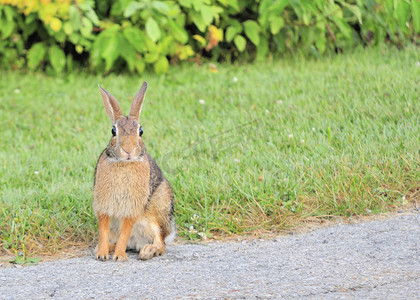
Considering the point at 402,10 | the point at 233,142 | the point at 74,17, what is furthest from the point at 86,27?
the point at 402,10

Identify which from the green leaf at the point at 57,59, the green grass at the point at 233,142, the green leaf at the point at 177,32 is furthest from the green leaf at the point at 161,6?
the green leaf at the point at 57,59

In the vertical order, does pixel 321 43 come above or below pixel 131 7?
below

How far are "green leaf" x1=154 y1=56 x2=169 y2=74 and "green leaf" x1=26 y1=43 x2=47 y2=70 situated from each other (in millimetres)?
1513

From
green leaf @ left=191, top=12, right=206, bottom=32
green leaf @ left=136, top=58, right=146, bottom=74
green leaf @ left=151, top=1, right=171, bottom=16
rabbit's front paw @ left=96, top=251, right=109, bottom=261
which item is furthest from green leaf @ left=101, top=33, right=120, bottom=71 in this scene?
rabbit's front paw @ left=96, top=251, right=109, bottom=261

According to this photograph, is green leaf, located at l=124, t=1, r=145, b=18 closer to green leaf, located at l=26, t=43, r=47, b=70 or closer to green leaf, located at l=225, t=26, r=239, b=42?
green leaf, located at l=225, t=26, r=239, b=42

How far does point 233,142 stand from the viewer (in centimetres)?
554

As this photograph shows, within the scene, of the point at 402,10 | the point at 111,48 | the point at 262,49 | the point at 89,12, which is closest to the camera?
the point at 402,10

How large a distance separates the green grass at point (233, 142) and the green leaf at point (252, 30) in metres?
0.36

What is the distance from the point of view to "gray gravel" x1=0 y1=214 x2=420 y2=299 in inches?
120

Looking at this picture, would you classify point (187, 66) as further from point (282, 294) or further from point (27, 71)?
point (282, 294)

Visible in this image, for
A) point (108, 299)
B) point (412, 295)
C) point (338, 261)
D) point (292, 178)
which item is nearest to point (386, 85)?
point (292, 178)

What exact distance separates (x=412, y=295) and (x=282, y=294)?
0.59m

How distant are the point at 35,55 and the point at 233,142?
3539mm

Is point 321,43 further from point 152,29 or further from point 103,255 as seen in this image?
point 103,255
